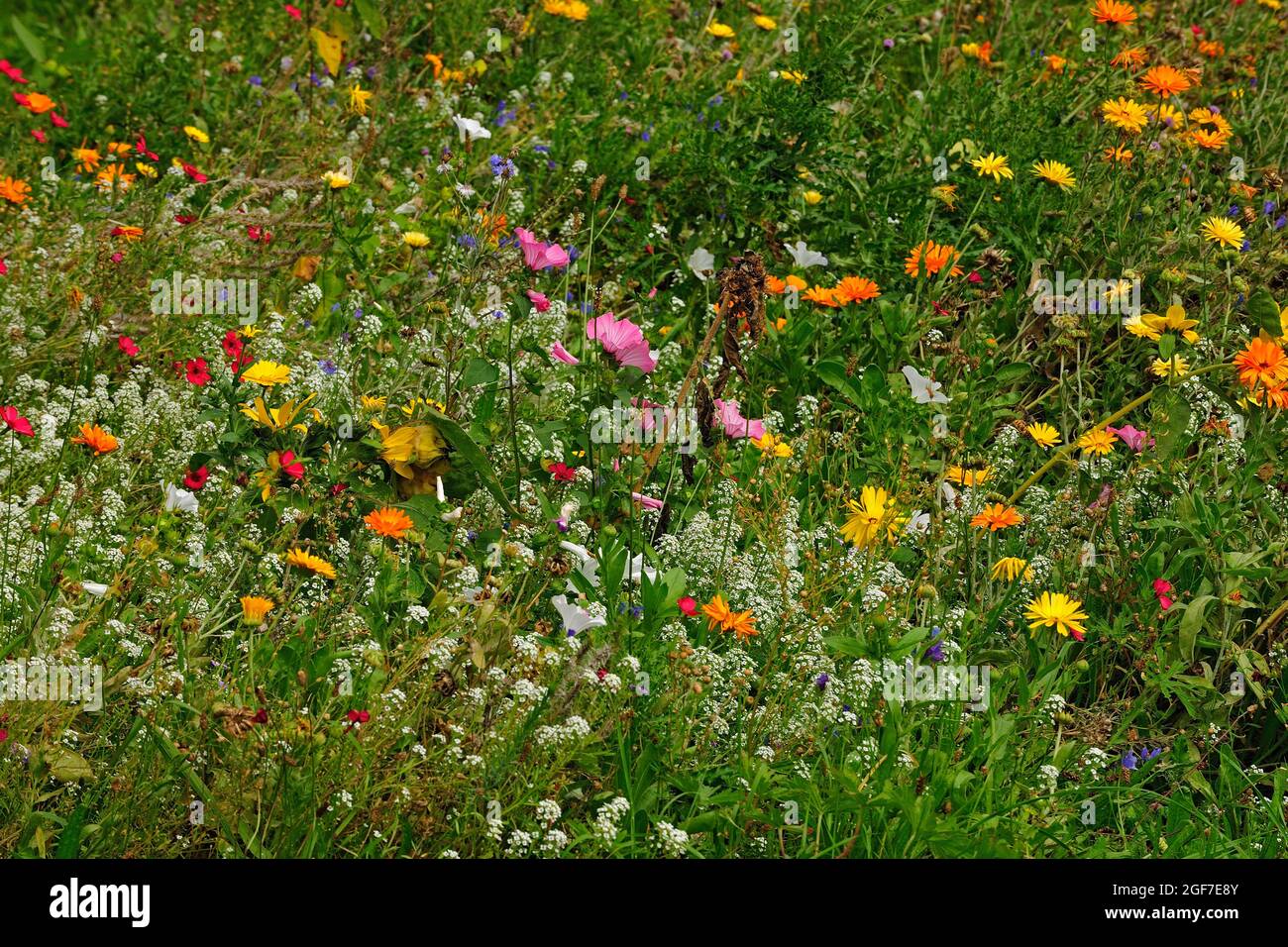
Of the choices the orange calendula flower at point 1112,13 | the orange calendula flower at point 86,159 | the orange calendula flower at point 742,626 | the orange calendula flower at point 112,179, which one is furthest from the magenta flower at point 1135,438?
the orange calendula flower at point 86,159

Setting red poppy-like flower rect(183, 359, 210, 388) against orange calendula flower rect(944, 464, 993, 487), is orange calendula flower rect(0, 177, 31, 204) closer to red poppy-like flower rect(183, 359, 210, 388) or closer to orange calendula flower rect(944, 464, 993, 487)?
red poppy-like flower rect(183, 359, 210, 388)

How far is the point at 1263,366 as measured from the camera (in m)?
3.27

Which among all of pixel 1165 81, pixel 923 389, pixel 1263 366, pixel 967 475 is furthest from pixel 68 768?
pixel 1165 81

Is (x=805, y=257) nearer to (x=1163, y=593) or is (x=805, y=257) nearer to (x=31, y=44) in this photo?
(x=1163, y=593)

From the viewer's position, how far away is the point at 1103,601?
10.7ft

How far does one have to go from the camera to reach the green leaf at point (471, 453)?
9.77 feet

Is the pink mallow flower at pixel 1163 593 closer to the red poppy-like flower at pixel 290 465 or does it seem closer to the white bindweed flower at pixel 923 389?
the white bindweed flower at pixel 923 389

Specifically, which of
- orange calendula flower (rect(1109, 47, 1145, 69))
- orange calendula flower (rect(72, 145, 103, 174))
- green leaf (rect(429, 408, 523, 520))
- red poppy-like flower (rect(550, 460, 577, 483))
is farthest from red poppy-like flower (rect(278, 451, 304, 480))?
orange calendula flower (rect(1109, 47, 1145, 69))

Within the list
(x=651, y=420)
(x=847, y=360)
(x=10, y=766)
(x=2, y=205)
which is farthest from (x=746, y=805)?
(x=2, y=205)

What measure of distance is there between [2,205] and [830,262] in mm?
2543

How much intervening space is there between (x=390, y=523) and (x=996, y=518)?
4.51 feet

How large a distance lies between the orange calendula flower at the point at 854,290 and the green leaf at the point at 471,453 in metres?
1.41

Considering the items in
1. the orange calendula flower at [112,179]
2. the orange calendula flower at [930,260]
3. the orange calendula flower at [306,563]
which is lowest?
the orange calendula flower at [306,563]
